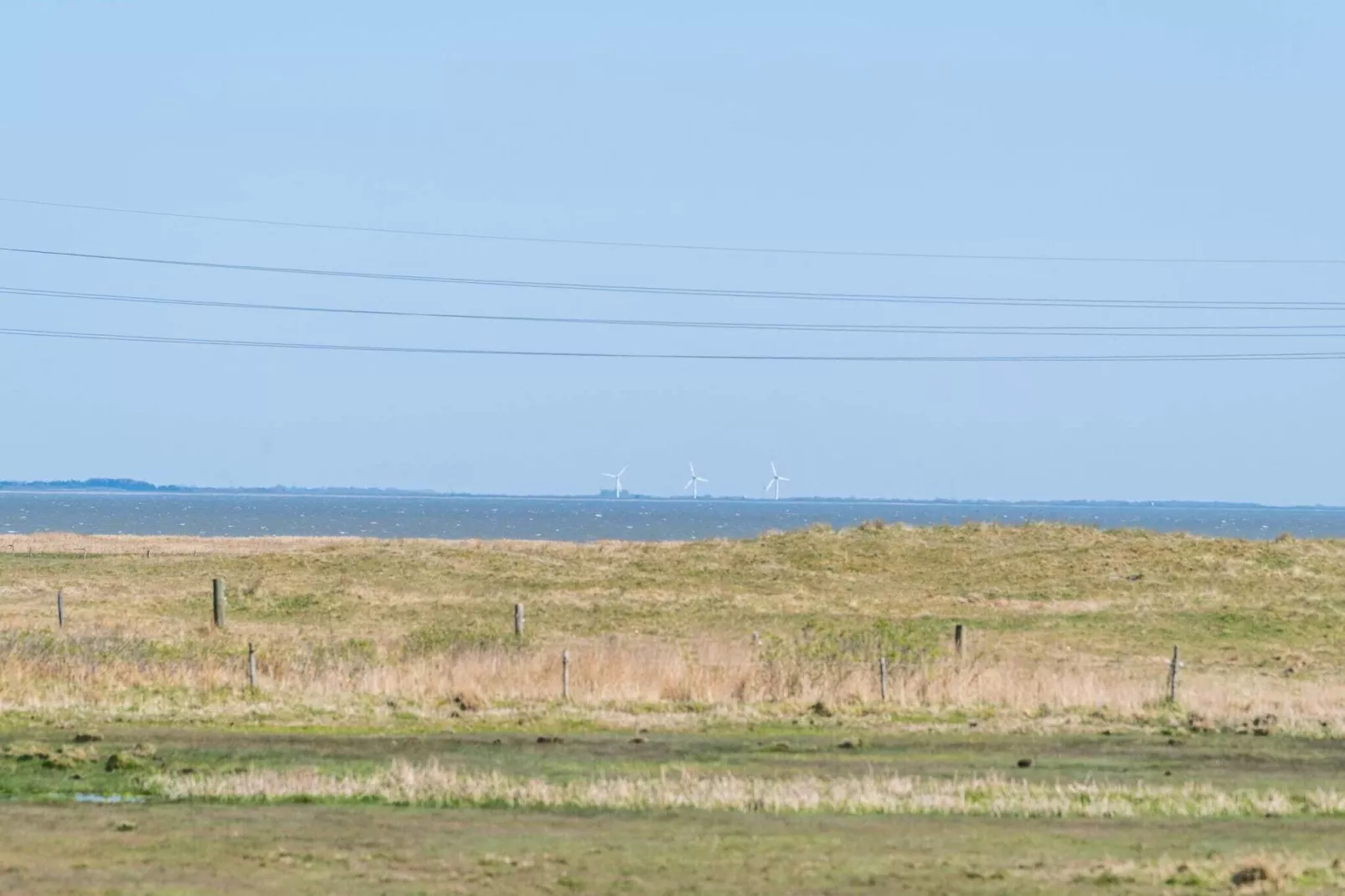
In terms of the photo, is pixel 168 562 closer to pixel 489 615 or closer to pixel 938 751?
pixel 489 615

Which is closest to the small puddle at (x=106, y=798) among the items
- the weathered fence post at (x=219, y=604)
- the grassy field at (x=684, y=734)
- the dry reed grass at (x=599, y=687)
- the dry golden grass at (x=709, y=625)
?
the grassy field at (x=684, y=734)

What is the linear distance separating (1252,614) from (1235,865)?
123ft

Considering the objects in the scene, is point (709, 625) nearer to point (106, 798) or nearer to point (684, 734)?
point (684, 734)

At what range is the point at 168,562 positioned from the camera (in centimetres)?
7156

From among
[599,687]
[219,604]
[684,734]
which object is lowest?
[684,734]

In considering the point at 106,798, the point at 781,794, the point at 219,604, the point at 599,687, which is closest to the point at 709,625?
the point at 219,604

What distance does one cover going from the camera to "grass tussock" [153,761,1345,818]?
802 inches

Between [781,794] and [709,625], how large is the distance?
100 feet

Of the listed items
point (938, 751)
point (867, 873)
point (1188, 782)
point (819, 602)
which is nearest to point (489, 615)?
point (819, 602)

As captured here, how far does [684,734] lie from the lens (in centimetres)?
2872

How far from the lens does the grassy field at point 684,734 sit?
661 inches

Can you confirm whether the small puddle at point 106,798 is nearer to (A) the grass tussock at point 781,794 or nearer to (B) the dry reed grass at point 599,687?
(A) the grass tussock at point 781,794

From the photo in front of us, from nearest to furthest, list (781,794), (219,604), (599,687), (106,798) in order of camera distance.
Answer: (781,794) < (106,798) < (599,687) < (219,604)

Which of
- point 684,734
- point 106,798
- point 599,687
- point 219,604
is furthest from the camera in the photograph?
point 219,604
